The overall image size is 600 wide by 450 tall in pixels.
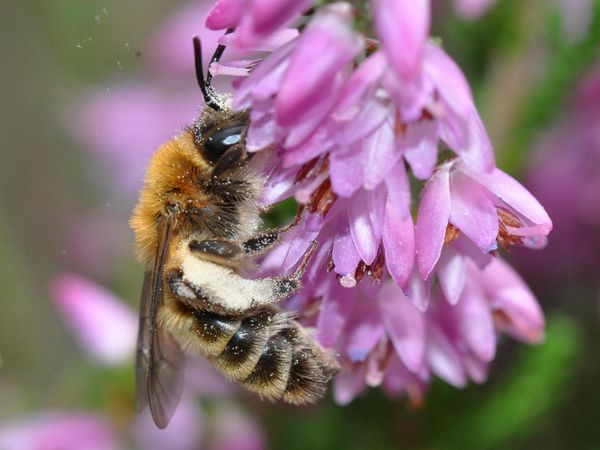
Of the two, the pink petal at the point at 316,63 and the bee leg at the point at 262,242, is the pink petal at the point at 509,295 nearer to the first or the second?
the bee leg at the point at 262,242

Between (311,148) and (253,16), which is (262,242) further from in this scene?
(253,16)

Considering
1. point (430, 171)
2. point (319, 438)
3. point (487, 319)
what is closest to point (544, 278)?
point (319, 438)

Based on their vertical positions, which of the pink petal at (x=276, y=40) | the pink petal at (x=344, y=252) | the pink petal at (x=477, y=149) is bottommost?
the pink petal at (x=344, y=252)

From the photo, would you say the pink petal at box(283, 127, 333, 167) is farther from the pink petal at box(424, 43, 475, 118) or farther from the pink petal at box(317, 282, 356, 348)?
the pink petal at box(317, 282, 356, 348)

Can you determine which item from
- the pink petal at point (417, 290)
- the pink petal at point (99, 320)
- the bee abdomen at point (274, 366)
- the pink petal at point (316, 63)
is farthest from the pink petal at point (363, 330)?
the pink petal at point (99, 320)

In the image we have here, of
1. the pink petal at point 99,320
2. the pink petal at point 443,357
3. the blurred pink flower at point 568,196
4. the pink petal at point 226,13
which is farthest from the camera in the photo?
the blurred pink flower at point 568,196

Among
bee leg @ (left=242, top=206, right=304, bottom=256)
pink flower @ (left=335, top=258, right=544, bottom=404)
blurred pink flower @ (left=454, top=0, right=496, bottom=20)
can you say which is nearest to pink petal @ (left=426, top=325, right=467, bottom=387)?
pink flower @ (left=335, top=258, right=544, bottom=404)

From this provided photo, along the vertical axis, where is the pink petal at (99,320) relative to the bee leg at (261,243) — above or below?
below

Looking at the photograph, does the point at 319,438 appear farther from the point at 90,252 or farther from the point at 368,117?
the point at 90,252
